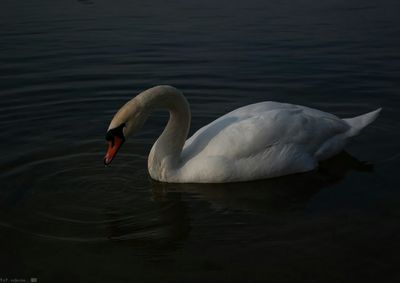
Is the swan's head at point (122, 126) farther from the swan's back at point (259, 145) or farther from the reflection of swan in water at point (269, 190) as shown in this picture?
the swan's back at point (259, 145)

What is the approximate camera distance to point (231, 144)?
7230mm

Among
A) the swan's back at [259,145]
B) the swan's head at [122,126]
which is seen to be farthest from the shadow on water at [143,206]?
the swan's head at [122,126]

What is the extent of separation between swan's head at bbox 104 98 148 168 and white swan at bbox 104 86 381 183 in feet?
0.04

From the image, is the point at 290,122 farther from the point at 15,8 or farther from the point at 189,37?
the point at 15,8

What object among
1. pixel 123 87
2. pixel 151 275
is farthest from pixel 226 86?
pixel 151 275

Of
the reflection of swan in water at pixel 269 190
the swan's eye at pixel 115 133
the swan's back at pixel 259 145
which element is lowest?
the reflection of swan in water at pixel 269 190

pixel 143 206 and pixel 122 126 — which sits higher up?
pixel 122 126

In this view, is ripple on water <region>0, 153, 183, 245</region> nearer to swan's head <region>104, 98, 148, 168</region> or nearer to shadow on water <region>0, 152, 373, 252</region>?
shadow on water <region>0, 152, 373, 252</region>

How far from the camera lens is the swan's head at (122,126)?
22.0ft

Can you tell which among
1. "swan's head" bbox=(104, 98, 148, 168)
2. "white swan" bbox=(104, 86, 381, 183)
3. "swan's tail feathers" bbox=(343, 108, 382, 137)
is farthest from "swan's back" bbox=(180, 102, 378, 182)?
"swan's head" bbox=(104, 98, 148, 168)

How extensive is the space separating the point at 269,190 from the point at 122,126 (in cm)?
182

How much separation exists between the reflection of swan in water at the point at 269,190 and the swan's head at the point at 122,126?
0.76 m

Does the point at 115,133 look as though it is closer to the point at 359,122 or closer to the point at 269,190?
the point at 269,190

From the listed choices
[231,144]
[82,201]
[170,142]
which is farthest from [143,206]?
[231,144]
